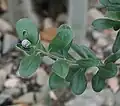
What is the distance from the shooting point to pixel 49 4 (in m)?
1.55

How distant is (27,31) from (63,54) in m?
0.06

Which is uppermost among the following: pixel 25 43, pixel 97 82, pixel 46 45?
pixel 25 43

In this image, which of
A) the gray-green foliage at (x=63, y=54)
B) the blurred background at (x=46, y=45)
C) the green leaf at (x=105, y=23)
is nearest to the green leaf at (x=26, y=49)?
the gray-green foliage at (x=63, y=54)

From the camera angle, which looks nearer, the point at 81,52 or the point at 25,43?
the point at 25,43

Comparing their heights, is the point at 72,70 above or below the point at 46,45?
above

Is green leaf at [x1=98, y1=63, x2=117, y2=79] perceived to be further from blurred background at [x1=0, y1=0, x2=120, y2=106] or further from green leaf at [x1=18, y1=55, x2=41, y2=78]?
blurred background at [x1=0, y1=0, x2=120, y2=106]

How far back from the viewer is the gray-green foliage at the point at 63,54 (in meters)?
0.54

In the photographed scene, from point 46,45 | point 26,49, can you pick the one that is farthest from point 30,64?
point 46,45

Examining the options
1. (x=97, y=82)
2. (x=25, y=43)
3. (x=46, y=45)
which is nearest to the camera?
(x=25, y=43)

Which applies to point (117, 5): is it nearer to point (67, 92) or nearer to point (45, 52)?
point (45, 52)

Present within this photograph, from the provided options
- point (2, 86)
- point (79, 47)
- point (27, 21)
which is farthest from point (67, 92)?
point (27, 21)

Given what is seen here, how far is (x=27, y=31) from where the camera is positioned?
21.2 inches

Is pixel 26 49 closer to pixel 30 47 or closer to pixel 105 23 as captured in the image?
pixel 30 47

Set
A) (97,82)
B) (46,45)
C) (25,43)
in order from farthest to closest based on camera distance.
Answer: (46,45)
(97,82)
(25,43)
